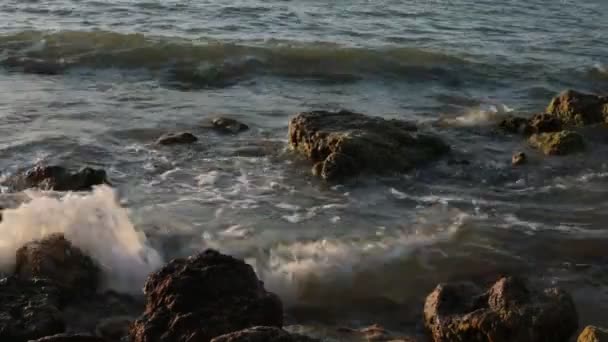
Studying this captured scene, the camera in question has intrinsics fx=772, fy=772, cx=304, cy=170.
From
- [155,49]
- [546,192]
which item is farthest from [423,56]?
[546,192]

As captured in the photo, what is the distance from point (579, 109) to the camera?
39.2 ft

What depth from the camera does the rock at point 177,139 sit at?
10711mm

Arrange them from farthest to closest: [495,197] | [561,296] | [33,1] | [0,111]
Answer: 1. [33,1]
2. [0,111]
3. [495,197]
4. [561,296]

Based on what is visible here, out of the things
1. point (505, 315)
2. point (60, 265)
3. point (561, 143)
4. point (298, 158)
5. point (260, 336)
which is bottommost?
point (298, 158)

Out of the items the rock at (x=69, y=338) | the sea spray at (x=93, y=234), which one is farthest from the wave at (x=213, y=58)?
the rock at (x=69, y=338)

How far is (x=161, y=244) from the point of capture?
7.52m

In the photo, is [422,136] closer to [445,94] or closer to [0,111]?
[445,94]

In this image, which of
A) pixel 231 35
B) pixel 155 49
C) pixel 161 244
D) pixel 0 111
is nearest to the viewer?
pixel 161 244

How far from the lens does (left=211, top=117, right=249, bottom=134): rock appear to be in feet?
37.6

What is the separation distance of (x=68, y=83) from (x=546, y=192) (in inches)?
361

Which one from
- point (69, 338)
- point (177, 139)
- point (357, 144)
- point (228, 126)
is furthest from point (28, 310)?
point (228, 126)

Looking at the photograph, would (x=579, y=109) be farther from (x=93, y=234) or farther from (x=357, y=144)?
(x=93, y=234)

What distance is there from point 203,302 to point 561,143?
6962 millimetres

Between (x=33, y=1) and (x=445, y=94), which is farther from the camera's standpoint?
(x=33, y=1)
